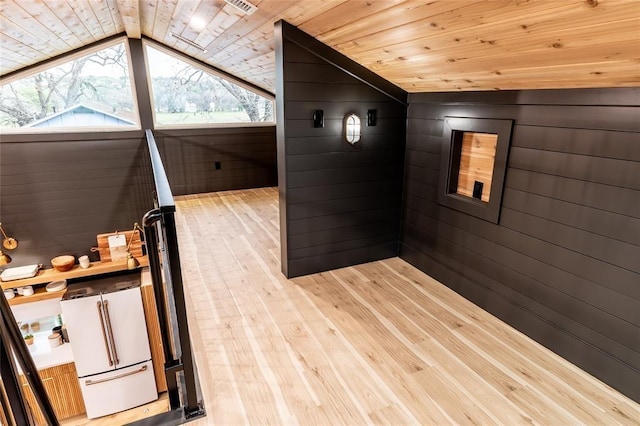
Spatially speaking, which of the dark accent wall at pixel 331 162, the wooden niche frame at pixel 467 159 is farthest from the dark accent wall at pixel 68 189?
the wooden niche frame at pixel 467 159

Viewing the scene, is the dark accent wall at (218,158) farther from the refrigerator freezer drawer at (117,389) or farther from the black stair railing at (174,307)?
the black stair railing at (174,307)

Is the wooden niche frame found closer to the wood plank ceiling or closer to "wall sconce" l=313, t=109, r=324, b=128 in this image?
the wood plank ceiling

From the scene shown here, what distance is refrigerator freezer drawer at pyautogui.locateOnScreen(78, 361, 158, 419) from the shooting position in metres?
3.48

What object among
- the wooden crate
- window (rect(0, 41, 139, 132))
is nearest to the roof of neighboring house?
window (rect(0, 41, 139, 132))

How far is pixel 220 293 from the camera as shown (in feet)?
9.69

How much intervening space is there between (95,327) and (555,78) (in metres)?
4.11

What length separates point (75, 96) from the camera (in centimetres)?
516

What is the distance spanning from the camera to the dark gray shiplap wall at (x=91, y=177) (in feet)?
17.2

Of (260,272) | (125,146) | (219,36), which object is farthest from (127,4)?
(260,272)

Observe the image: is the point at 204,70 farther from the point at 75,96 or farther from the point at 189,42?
the point at 75,96

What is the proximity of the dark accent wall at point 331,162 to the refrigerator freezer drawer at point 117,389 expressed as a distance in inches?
73.4

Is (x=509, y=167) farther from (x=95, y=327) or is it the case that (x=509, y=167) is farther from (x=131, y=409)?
(x=131, y=409)

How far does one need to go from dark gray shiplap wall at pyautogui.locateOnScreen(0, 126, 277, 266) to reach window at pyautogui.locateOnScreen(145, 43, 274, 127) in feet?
0.76

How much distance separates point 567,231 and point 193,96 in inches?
217
